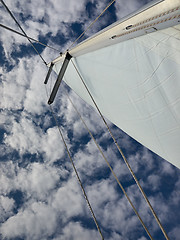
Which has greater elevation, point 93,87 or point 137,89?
point 93,87

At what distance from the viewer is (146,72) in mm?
3068

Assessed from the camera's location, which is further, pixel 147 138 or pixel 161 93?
pixel 147 138

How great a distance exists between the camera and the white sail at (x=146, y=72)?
1.94 meters

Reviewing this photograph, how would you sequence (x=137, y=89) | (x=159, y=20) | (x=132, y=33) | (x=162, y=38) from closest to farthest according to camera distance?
(x=159, y=20)
(x=132, y=33)
(x=162, y=38)
(x=137, y=89)

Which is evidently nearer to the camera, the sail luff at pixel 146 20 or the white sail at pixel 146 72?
the sail luff at pixel 146 20

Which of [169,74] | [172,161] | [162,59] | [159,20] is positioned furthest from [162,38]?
[172,161]

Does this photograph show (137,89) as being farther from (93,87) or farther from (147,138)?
(93,87)

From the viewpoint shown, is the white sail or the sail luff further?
the white sail

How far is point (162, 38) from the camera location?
8.38 feet

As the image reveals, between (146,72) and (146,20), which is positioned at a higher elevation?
(146,72)

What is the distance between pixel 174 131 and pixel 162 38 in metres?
1.56

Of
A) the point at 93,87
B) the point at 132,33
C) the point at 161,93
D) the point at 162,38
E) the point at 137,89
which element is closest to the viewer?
the point at 132,33

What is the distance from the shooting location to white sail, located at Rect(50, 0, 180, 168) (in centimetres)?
194

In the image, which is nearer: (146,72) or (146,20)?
(146,20)
